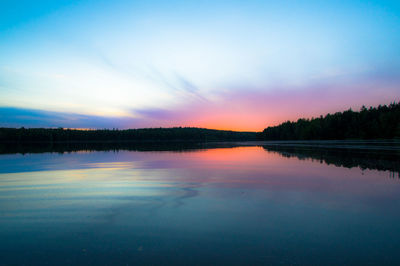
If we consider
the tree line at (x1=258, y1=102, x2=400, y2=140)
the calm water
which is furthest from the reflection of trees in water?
the tree line at (x1=258, y1=102, x2=400, y2=140)

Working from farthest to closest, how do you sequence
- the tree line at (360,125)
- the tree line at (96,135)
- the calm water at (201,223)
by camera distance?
the tree line at (96,135) → the tree line at (360,125) → the calm water at (201,223)

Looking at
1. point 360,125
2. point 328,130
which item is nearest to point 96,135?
point 328,130

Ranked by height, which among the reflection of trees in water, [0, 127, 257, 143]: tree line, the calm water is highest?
[0, 127, 257, 143]: tree line

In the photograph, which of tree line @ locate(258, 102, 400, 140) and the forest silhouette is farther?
the forest silhouette

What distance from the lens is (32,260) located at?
4617 millimetres

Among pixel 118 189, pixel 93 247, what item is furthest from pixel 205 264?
pixel 118 189

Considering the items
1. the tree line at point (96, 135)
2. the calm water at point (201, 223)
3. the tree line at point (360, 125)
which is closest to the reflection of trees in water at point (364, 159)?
the calm water at point (201, 223)

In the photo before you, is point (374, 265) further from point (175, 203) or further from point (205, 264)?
point (175, 203)

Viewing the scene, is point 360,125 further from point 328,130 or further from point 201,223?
point 201,223

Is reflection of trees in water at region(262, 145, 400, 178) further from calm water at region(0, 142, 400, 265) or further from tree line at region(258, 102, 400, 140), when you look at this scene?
tree line at region(258, 102, 400, 140)

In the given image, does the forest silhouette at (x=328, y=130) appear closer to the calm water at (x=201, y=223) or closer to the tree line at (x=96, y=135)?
the tree line at (x=96, y=135)

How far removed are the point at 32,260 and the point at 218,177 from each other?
32.9ft

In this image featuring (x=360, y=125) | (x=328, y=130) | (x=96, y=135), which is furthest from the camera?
(x=96, y=135)

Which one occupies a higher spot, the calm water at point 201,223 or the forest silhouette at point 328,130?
the forest silhouette at point 328,130
